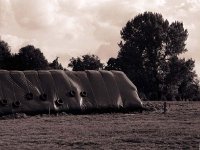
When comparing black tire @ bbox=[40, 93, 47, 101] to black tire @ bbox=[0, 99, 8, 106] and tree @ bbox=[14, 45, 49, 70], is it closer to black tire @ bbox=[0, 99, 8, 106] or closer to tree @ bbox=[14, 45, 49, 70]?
black tire @ bbox=[0, 99, 8, 106]

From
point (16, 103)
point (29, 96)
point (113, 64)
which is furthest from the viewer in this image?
point (113, 64)

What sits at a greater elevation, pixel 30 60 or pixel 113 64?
pixel 113 64

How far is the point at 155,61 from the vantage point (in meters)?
81.8

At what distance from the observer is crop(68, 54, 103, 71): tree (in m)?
94.4

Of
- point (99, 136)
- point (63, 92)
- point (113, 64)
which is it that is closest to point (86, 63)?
point (113, 64)

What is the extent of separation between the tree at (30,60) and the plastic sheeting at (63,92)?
39.6 meters

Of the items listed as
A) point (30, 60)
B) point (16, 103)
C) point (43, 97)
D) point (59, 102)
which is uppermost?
point (30, 60)

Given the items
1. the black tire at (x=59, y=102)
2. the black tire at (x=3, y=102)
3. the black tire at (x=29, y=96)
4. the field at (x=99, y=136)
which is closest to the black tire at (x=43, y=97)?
the black tire at (x=29, y=96)

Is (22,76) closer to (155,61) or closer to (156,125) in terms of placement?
(156,125)

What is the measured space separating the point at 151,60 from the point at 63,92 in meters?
45.4

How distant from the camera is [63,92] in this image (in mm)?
38188

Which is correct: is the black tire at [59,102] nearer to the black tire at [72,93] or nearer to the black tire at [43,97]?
the black tire at [43,97]

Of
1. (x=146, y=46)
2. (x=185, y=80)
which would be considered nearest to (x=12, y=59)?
(x=146, y=46)

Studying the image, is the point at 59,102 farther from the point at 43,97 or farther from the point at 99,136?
the point at 99,136
